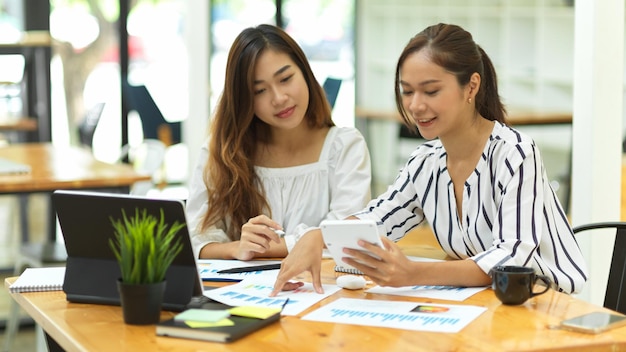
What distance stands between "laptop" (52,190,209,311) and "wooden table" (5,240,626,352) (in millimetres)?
51

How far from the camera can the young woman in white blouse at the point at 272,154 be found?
8.98 feet

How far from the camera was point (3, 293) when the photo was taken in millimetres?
5348

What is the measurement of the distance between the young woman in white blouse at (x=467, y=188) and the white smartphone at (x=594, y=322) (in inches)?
11.9

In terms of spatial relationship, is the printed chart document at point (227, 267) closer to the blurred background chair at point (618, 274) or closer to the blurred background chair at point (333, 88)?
the blurred background chair at point (618, 274)

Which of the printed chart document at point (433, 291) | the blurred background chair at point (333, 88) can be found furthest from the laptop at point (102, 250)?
the blurred background chair at point (333, 88)

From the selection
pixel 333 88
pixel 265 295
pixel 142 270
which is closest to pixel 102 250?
pixel 142 270

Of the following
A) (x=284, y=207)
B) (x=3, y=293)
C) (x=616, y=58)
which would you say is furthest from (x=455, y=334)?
(x=3, y=293)

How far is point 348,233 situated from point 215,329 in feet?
1.21

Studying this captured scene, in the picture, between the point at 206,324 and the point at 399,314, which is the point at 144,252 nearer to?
the point at 206,324

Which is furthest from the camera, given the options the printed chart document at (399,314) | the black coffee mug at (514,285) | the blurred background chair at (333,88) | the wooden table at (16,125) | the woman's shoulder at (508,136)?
the blurred background chair at (333,88)

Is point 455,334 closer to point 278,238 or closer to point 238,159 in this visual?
point 278,238

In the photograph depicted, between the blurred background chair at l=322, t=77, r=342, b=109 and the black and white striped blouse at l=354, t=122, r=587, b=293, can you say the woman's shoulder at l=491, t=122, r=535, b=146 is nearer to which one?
the black and white striped blouse at l=354, t=122, r=587, b=293

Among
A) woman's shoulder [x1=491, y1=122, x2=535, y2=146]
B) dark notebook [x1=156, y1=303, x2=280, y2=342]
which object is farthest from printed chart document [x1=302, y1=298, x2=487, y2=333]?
woman's shoulder [x1=491, y1=122, x2=535, y2=146]

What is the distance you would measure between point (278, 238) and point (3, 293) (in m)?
3.37
